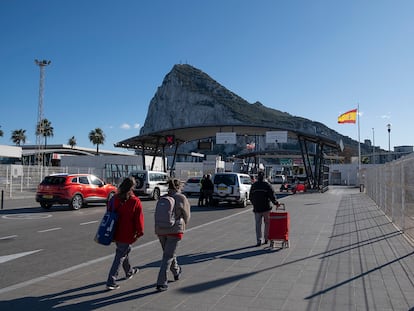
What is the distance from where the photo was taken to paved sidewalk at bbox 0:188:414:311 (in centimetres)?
511

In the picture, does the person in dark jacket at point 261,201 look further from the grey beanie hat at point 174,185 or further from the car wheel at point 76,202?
the car wheel at point 76,202

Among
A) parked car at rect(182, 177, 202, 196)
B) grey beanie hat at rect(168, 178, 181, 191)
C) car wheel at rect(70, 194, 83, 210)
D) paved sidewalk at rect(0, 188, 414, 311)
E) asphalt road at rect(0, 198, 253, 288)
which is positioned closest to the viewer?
paved sidewalk at rect(0, 188, 414, 311)

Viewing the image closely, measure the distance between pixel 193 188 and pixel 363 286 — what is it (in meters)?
24.2

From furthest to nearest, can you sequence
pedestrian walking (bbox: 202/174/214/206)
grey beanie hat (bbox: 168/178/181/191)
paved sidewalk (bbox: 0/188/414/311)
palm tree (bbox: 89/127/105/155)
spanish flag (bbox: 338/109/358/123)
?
palm tree (bbox: 89/127/105/155) → spanish flag (bbox: 338/109/358/123) → pedestrian walking (bbox: 202/174/214/206) → grey beanie hat (bbox: 168/178/181/191) → paved sidewalk (bbox: 0/188/414/311)

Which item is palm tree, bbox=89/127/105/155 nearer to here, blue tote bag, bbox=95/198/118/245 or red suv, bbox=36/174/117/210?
red suv, bbox=36/174/117/210

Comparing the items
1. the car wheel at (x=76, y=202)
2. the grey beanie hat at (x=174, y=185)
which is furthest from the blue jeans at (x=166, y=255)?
the car wheel at (x=76, y=202)

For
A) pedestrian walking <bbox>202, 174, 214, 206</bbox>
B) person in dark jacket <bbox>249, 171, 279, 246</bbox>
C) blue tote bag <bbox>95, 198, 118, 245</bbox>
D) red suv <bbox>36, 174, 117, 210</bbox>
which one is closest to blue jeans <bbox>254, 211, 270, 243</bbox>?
person in dark jacket <bbox>249, 171, 279, 246</bbox>

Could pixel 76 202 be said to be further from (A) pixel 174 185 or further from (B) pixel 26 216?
(A) pixel 174 185

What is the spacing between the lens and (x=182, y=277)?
6.39 m

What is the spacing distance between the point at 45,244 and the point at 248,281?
5.63 metres

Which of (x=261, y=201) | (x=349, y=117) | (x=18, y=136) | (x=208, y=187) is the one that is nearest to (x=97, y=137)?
(x=18, y=136)

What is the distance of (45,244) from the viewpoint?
9.48 m

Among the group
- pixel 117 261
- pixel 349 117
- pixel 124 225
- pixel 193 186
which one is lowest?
pixel 117 261

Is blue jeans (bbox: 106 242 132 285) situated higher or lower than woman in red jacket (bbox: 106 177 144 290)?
lower
